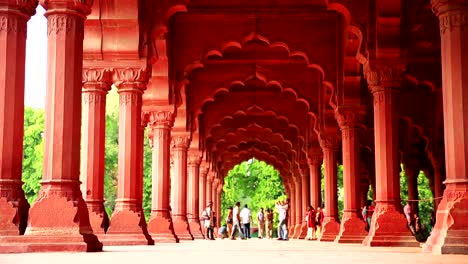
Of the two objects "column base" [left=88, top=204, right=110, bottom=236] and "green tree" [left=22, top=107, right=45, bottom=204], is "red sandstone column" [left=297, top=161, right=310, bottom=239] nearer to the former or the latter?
"column base" [left=88, top=204, right=110, bottom=236]

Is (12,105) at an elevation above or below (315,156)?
below

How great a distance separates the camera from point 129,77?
51.2 feet

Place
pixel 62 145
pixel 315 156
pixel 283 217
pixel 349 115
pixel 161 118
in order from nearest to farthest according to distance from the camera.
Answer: pixel 62 145 → pixel 349 115 → pixel 161 118 → pixel 283 217 → pixel 315 156

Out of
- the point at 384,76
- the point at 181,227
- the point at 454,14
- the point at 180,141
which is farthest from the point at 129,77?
the point at 180,141

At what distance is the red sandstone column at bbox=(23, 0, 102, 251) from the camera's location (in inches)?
380

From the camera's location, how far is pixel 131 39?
1555cm

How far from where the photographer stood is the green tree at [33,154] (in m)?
54.0

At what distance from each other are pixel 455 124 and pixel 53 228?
5.71m


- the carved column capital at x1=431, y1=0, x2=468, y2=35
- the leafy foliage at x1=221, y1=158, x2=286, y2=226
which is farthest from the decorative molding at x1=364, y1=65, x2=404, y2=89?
the leafy foliage at x1=221, y1=158, x2=286, y2=226

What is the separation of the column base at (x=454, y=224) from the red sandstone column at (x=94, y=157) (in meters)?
7.40

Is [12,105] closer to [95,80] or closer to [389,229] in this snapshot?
[95,80]

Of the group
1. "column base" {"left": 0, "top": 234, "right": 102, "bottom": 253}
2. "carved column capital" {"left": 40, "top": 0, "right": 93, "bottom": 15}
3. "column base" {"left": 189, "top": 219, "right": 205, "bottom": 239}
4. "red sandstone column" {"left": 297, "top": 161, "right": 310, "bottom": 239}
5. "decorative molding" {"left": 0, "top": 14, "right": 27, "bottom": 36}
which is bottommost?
"column base" {"left": 189, "top": 219, "right": 205, "bottom": 239}

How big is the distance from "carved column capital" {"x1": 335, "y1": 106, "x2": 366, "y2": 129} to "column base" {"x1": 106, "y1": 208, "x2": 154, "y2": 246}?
24.2 feet

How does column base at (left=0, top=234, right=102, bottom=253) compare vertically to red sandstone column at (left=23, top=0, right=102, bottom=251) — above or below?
below
